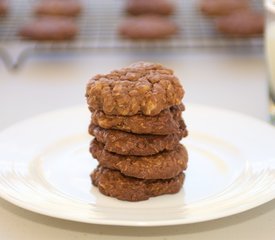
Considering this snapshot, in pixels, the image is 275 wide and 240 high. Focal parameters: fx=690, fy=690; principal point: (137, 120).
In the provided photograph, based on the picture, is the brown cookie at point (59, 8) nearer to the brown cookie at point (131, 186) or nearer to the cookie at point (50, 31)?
the cookie at point (50, 31)

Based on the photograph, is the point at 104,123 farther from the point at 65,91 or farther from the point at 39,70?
the point at 39,70

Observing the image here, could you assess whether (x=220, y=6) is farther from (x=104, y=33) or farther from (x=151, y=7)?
(x=104, y=33)

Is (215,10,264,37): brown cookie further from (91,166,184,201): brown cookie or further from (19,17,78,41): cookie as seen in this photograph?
(91,166,184,201): brown cookie

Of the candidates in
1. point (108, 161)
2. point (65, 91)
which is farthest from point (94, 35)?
point (108, 161)

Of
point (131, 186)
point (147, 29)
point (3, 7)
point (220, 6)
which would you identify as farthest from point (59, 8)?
point (131, 186)

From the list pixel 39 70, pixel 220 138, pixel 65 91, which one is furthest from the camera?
pixel 39 70
